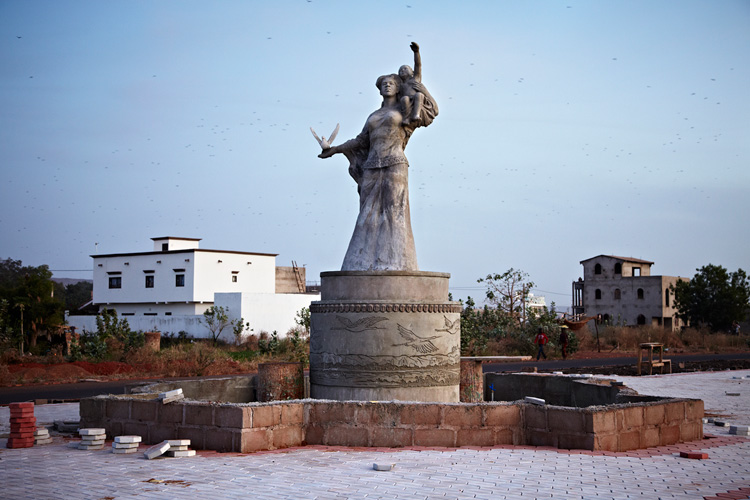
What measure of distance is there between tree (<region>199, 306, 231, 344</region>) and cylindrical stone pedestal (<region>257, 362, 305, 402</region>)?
84.4 feet

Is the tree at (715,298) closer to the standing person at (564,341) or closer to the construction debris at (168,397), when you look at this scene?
the standing person at (564,341)

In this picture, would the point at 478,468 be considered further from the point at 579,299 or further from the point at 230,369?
the point at 579,299

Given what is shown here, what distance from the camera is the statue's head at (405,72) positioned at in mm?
11586

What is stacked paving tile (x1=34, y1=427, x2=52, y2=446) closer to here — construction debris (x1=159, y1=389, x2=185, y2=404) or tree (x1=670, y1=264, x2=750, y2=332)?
construction debris (x1=159, y1=389, x2=185, y2=404)

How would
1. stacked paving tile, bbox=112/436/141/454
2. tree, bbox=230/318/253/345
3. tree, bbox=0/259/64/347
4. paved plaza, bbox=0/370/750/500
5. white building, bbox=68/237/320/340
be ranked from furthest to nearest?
white building, bbox=68/237/320/340, tree, bbox=230/318/253/345, tree, bbox=0/259/64/347, stacked paving tile, bbox=112/436/141/454, paved plaza, bbox=0/370/750/500

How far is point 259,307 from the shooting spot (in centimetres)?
4003

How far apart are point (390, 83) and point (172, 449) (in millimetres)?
6113

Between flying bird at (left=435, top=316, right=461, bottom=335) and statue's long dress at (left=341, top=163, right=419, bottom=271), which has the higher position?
statue's long dress at (left=341, top=163, right=419, bottom=271)

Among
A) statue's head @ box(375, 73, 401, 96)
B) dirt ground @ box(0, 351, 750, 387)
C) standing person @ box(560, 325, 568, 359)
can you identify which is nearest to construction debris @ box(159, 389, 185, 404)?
statue's head @ box(375, 73, 401, 96)

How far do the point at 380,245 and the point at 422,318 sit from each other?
1332 millimetres

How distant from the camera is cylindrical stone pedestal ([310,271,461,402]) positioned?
10109mm

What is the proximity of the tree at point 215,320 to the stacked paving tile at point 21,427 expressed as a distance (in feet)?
92.0

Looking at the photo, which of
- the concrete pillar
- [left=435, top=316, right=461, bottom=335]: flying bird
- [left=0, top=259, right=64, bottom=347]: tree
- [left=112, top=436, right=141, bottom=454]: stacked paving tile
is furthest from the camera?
[left=0, top=259, right=64, bottom=347]: tree

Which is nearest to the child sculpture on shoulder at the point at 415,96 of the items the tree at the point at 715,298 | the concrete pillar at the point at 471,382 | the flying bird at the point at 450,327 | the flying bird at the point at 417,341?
the flying bird at the point at 450,327
